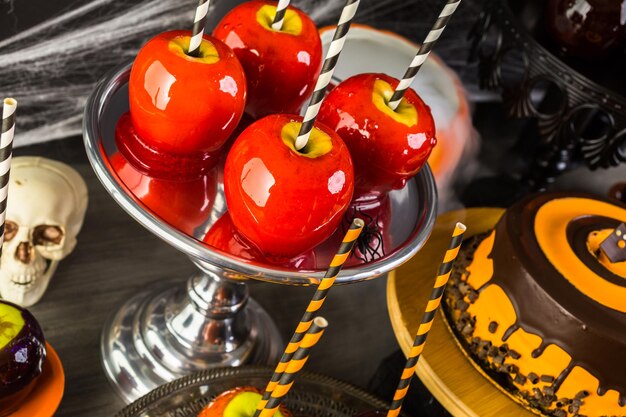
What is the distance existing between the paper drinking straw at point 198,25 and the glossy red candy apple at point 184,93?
11 mm

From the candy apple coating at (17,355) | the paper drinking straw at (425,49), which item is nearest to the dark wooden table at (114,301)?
the candy apple coating at (17,355)

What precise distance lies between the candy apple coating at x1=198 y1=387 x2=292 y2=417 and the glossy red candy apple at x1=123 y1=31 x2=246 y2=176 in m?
0.24

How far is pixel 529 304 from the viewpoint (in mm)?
818

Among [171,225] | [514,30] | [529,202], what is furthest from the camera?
[514,30]

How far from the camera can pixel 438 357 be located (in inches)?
33.8

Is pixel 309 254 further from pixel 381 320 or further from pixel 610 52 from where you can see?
pixel 610 52

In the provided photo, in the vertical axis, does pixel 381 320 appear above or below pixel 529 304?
below

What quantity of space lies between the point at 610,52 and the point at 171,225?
73 cm

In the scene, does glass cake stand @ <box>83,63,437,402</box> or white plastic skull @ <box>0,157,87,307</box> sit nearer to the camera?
glass cake stand @ <box>83,63,437,402</box>

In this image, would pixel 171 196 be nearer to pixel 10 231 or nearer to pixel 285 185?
pixel 285 185

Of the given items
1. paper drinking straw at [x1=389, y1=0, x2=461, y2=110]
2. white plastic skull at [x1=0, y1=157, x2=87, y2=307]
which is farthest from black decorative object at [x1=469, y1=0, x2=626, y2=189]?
white plastic skull at [x1=0, y1=157, x2=87, y2=307]

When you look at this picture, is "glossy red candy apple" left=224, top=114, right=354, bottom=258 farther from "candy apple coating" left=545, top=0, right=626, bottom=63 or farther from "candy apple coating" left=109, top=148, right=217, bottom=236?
"candy apple coating" left=545, top=0, right=626, bottom=63

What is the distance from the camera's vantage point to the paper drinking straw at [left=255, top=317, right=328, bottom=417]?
57 cm

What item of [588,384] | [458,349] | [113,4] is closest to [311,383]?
[458,349]
